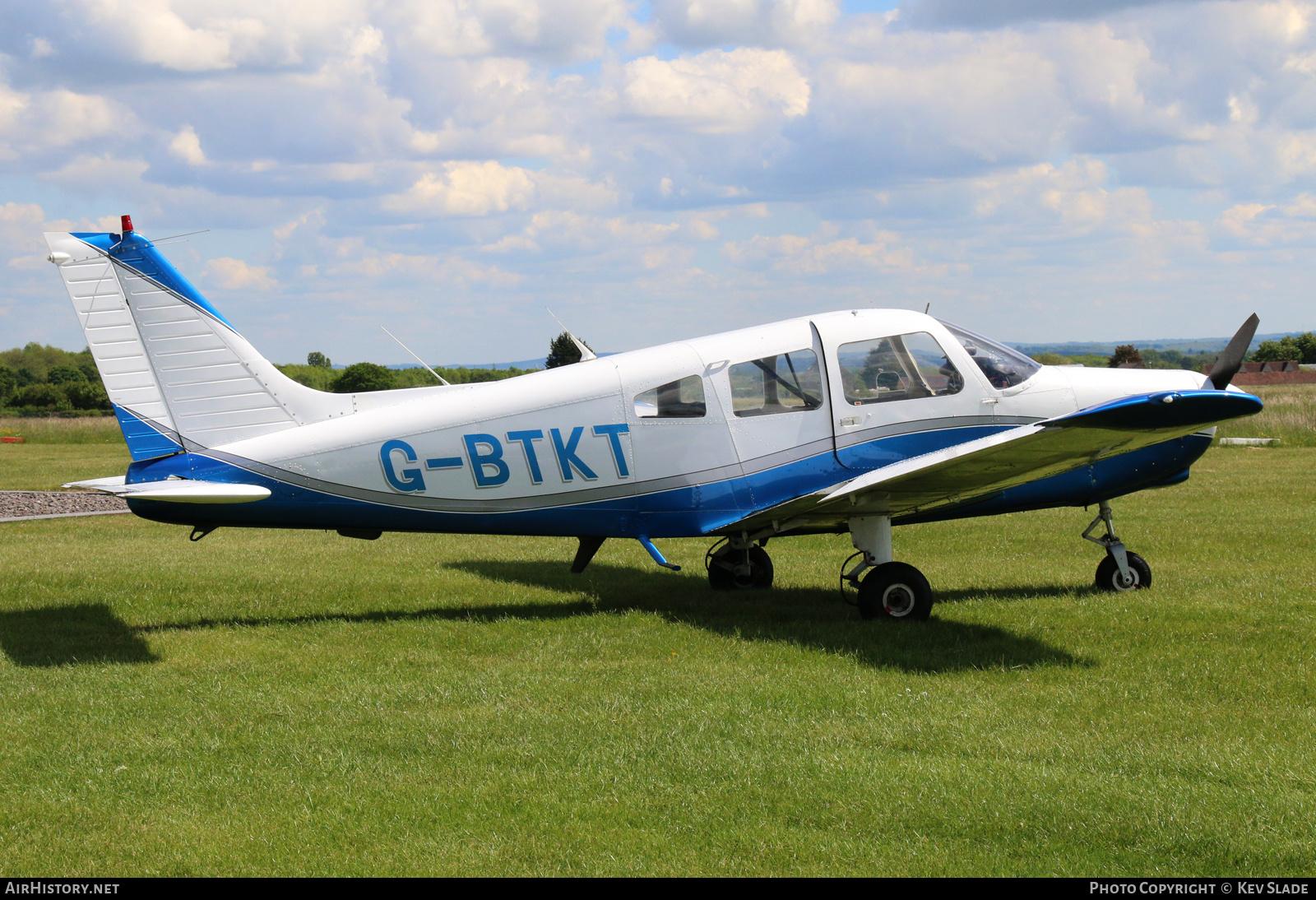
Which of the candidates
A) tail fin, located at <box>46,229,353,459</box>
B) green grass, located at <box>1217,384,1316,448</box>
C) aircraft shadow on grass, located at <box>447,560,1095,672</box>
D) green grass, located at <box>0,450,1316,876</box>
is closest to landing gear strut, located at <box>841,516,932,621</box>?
aircraft shadow on grass, located at <box>447,560,1095,672</box>

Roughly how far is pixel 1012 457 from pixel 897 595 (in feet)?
5.32

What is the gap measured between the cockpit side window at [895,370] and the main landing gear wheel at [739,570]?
2.41 m

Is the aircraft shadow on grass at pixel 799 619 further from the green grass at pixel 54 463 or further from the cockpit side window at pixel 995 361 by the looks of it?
the green grass at pixel 54 463

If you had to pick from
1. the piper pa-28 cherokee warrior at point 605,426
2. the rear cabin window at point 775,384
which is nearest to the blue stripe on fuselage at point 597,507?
the piper pa-28 cherokee warrior at point 605,426

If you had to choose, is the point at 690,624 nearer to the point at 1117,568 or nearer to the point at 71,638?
the point at 1117,568

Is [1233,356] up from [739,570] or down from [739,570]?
up

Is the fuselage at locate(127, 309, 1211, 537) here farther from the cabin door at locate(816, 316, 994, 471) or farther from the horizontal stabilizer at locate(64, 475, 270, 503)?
the horizontal stabilizer at locate(64, 475, 270, 503)

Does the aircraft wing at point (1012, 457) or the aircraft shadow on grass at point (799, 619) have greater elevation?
the aircraft wing at point (1012, 457)

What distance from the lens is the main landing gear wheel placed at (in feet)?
34.6

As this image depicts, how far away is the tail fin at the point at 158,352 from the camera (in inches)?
323

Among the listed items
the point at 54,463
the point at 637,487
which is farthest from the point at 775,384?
the point at 54,463

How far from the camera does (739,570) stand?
1052 cm

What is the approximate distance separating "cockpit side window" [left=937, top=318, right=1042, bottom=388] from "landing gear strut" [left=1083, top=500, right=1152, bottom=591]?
1615 mm

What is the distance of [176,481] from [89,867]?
172 inches
